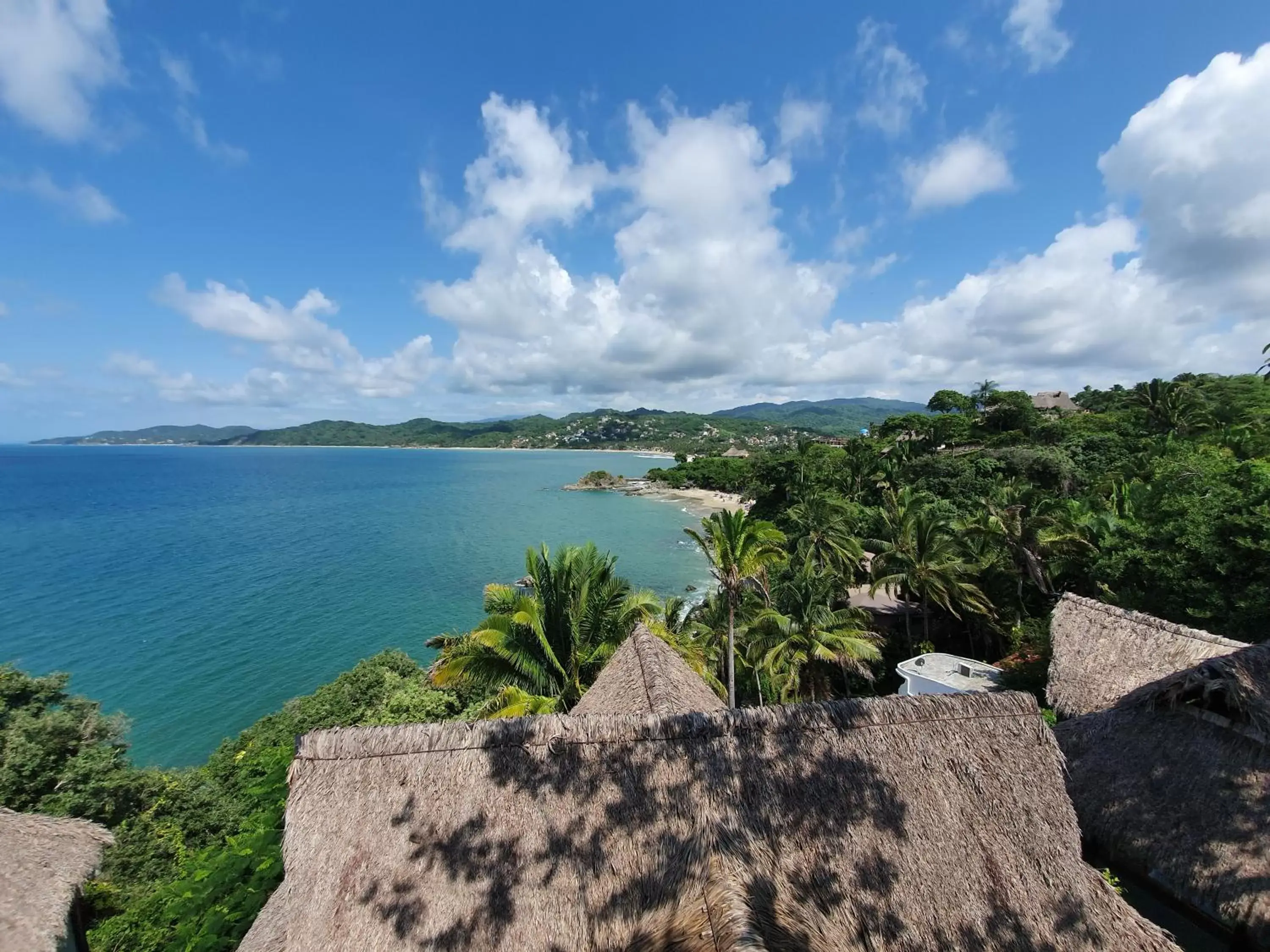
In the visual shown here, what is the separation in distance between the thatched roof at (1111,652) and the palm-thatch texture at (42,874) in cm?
1544

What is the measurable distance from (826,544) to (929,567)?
5717mm

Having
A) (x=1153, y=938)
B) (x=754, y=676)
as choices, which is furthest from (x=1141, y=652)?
(x=754, y=676)

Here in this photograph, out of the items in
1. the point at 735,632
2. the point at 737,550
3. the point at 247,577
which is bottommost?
the point at 247,577

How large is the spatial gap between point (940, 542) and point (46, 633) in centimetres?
3887

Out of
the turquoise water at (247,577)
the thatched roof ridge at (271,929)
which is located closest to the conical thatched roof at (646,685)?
the thatched roof ridge at (271,929)

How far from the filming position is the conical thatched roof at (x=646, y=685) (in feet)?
23.8

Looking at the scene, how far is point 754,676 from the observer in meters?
15.8

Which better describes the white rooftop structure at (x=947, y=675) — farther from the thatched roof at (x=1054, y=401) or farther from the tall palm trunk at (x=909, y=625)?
the thatched roof at (x=1054, y=401)

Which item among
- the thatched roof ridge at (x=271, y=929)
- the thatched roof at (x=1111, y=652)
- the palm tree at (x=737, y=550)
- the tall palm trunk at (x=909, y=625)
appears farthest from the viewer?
the tall palm trunk at (x=909, y=625)

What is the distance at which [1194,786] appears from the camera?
6.44 metres

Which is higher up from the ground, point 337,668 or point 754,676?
point 754,676

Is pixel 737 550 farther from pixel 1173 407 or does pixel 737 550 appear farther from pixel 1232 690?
pixel 1173 407

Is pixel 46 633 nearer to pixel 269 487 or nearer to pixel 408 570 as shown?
pixel 408 570

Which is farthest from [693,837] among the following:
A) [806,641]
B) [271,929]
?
[806,641]
